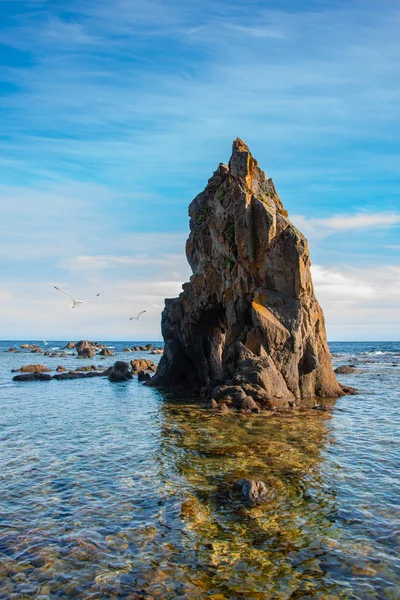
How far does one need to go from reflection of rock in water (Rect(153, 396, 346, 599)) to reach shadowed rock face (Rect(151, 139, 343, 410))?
819 cm

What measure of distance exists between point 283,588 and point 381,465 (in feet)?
28.6

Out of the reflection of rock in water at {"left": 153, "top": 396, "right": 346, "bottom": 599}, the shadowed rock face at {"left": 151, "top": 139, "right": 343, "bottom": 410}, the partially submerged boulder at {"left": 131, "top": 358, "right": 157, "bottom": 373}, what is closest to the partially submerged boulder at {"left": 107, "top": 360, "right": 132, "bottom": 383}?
the partially submerged boulder at {"left": 131, "top": 358, "right": 157, "bottom": 373}

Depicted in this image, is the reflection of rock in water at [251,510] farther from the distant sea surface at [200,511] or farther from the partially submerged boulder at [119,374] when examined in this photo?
the partially submerged boulder at [119,374]

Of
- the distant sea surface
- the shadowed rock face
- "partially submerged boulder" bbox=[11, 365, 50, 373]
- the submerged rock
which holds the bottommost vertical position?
the distant sea surface

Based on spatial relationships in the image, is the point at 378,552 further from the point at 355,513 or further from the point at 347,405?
the point at 347,405

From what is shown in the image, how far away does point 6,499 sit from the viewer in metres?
13.3

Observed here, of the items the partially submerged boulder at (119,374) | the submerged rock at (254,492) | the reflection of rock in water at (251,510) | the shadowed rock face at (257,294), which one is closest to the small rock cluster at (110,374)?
the partially submerged boulder at (119,374)

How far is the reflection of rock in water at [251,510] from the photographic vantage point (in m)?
9.09

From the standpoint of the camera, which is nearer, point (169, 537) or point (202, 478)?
point (169, 537)

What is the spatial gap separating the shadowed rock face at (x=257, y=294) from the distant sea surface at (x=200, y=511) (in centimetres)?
646

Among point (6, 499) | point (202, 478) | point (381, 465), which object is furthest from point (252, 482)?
point (6, 499)

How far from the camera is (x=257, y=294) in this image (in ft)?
109

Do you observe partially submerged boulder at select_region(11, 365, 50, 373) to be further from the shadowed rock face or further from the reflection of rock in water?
the reflection of rock in water

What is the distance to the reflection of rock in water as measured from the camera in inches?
358
